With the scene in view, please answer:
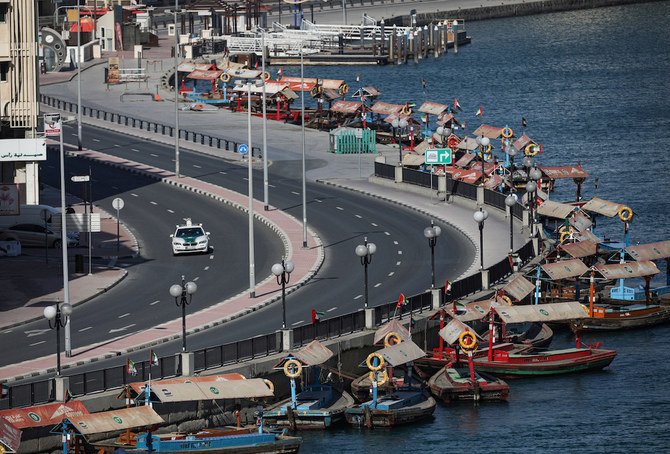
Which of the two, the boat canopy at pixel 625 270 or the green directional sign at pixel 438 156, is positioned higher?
the green directional sign at pixel 438 156

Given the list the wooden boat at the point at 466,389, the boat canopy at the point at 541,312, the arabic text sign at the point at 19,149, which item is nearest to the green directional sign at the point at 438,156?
the arabic text sign at the point at 19,149

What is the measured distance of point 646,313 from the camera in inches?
4082

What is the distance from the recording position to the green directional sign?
131m

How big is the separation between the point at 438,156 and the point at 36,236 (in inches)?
1193

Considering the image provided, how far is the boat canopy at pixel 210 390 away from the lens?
77.4 m

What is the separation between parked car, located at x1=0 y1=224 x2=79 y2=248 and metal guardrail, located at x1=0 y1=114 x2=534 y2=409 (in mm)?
28802

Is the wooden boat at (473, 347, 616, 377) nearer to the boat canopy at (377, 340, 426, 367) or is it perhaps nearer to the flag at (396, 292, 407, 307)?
the flag at (396, 292, 407, 307)

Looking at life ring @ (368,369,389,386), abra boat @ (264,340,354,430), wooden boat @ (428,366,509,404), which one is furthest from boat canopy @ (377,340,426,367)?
abra boat @ (264,340,354,430)

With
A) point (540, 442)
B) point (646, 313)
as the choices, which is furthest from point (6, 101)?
point (540, 442)

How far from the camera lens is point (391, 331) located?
3479 inches

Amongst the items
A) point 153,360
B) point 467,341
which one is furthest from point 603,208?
point 153,360

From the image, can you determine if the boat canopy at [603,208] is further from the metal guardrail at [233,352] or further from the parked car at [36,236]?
the parked car at [36,236]

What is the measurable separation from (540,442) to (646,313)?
78.5ft

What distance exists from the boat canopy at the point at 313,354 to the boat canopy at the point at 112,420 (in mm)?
9456
